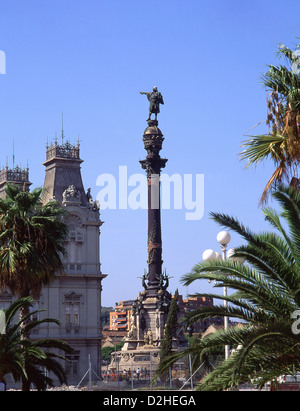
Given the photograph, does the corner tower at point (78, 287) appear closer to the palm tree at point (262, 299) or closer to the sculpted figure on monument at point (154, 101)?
the sculpted figure on monument at point (154, 101)

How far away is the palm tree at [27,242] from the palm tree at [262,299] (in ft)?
54.6

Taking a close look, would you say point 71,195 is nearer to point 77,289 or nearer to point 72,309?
point 77,289

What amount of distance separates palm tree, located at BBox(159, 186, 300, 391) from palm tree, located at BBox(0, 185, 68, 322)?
Result: 54.6ft

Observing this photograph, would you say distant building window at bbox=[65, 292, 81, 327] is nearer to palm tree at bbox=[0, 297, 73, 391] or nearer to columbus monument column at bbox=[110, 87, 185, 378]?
columbus monument column at bbox=[110, 87, 185, 378]

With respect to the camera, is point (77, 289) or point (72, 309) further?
point (77, 289)

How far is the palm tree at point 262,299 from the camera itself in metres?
19.2

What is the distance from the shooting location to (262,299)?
798 inches

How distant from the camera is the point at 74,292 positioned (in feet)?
250

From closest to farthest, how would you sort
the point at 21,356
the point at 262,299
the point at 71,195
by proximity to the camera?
the point at 262,299, the point at 21,356, the point at 71,195

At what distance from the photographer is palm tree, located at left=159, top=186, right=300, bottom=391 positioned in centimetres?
1916

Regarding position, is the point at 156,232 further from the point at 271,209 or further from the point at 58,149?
the point at 271,209

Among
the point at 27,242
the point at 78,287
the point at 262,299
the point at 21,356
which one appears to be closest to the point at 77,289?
the point at 78,287

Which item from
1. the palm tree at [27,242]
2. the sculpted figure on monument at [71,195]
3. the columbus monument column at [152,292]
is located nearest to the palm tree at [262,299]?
the palm tree at [27,242]

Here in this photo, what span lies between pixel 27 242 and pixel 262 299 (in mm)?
18480
